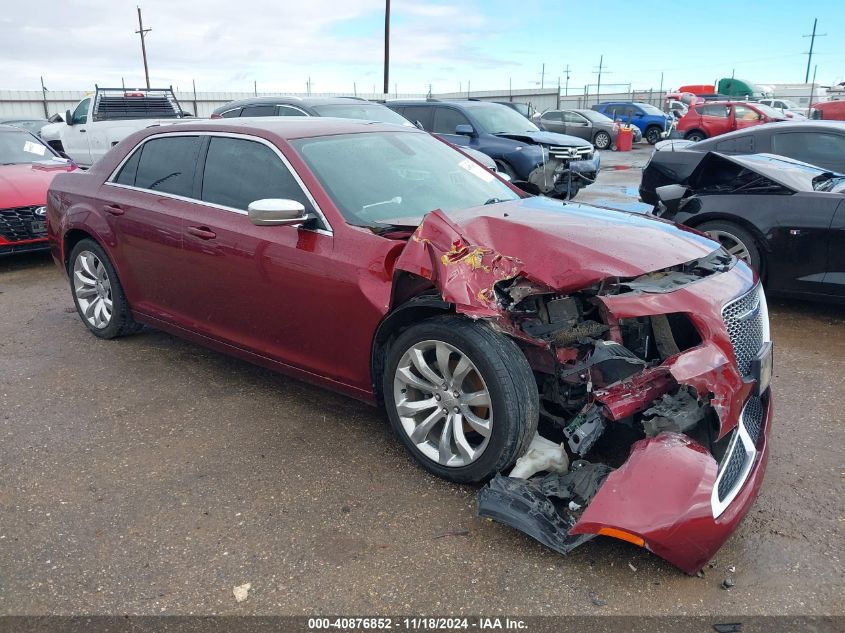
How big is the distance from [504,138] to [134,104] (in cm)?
716

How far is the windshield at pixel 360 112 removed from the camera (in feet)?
32.3

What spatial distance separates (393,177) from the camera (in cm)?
395

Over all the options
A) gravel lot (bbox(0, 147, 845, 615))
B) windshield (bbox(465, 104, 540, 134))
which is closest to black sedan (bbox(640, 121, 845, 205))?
gravel lot (bbox(0, 147, 845, 615))

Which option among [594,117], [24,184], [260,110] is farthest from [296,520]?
[594,117]

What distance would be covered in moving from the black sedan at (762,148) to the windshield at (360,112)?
3.64 metres

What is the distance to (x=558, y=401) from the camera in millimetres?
3137

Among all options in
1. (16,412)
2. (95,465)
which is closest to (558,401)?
(95,465)

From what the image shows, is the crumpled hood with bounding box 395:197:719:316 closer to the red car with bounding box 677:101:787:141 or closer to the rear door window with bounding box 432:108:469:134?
the rear door window with bounding box 432:108:469:134

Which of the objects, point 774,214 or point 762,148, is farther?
point 762,148

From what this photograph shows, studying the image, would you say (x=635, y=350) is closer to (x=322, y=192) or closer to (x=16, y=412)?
(x=322, y=192)

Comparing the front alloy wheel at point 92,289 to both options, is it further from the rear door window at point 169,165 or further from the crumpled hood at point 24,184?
the crumpled hood at point 24,184

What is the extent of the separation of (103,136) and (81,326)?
8.36 meters

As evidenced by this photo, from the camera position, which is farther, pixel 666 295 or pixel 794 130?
pixel 794 130

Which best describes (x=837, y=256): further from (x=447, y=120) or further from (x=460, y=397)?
(x=447, y=120)
